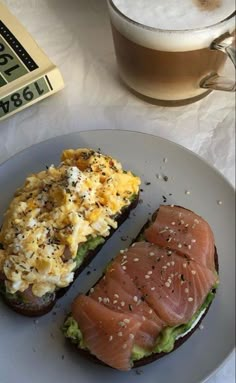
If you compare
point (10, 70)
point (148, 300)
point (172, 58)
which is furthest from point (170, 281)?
point (10, 70)

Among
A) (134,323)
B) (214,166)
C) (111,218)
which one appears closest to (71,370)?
(134,323)

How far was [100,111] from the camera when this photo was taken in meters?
1.11

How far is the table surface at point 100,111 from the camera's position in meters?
1.07

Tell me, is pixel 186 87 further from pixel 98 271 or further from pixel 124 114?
pixel 98 271

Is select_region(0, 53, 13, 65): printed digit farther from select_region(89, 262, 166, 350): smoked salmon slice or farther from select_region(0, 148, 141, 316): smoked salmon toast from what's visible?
select_region(89, 262, 166, 350): smoked salmon slice

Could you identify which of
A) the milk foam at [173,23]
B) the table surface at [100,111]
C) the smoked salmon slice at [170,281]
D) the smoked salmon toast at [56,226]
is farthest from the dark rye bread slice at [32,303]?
the milk foam at [173,23]

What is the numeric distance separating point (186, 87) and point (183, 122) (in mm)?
68

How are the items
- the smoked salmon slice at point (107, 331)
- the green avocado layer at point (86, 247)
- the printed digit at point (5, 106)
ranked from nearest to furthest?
the smoked salmon slice at point (107, 331) → the green avocado layer at point (86, 247) → the printed digit at point (5, 106)

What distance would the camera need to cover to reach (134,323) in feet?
2.55

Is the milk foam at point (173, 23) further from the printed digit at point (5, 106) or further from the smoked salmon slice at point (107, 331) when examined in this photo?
the smoked salmon slice at point (107, 331)

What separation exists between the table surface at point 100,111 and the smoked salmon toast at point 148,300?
219 mm

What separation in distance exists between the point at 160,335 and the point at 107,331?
7cm

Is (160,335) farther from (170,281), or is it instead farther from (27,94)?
(27,94)

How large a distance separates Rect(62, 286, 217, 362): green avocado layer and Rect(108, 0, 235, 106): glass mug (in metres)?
0.40
